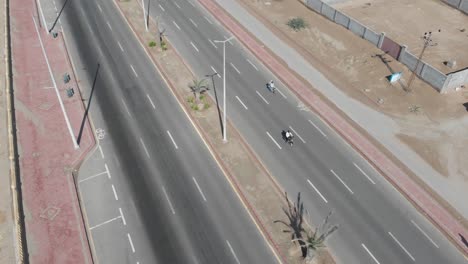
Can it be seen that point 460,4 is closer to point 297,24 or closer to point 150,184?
point 297,24

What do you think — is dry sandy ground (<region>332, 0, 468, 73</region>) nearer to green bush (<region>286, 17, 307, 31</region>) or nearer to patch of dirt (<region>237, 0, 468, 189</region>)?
patch of dirt (<region>237, 0, 468, 189</region>)

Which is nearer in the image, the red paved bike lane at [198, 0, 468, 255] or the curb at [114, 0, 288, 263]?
the curb at [114, 0, 288, 263]

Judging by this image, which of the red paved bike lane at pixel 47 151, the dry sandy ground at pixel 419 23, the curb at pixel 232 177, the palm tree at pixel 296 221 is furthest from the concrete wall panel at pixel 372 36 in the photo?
the red paved bike lane at pixel 47 151

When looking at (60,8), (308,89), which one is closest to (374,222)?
(308,89)

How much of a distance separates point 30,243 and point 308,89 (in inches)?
1382

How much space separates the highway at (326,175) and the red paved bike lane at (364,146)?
2.68ft

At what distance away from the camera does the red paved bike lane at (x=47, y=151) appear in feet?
106

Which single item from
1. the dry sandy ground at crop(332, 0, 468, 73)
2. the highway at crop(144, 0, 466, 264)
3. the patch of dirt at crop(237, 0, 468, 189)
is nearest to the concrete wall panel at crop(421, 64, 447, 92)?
the patch of dirt at crop(237, 0, 468, 189)

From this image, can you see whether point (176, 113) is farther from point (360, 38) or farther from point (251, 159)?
point (360, 38)

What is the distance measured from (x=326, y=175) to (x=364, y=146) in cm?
645

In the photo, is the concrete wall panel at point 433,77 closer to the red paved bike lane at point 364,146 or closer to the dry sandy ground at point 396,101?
the dry sandy ground at point 396,101

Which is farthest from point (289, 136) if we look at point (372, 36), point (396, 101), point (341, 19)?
point (341, 19)

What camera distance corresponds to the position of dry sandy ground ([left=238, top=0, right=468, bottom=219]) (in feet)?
129

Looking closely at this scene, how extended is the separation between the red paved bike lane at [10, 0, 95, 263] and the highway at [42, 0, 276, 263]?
1.27 metres
